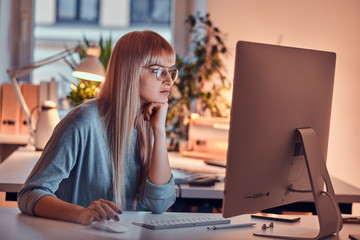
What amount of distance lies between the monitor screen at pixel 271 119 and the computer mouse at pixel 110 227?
0.85 ft

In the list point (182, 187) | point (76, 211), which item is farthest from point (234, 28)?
point (76, 211)

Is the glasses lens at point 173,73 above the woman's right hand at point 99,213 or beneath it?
above

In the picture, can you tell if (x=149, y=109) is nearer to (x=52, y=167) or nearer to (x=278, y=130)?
(x=52, y=167)

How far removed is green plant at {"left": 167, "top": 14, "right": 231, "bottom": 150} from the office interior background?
0.34ft

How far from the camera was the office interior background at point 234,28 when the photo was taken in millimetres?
2748

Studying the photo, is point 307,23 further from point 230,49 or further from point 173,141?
point 173,141

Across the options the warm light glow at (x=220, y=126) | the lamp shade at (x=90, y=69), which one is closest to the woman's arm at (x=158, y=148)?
the lamp shade at (x=90, y=69)

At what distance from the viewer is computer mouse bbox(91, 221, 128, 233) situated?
1.22m

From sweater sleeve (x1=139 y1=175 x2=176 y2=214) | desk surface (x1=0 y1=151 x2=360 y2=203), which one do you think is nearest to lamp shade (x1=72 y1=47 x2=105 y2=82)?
desk surface (x1=0 y1=151 x2=360 y2=203)

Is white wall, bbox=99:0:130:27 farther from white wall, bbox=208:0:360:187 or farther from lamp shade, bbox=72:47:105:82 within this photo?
lamp shade, bbox=72:47:105:82

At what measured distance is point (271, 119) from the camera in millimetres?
1208

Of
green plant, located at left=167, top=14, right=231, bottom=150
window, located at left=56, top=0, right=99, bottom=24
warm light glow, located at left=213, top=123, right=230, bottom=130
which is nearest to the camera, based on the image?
warm light glow, located at left=213, top=123, right=230, bottom=130

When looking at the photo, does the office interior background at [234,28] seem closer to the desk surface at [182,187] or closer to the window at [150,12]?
the window at [150,12]

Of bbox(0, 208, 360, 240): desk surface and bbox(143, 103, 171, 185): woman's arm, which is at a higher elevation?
bbox(143, 103, 171, 185): woman's arm
